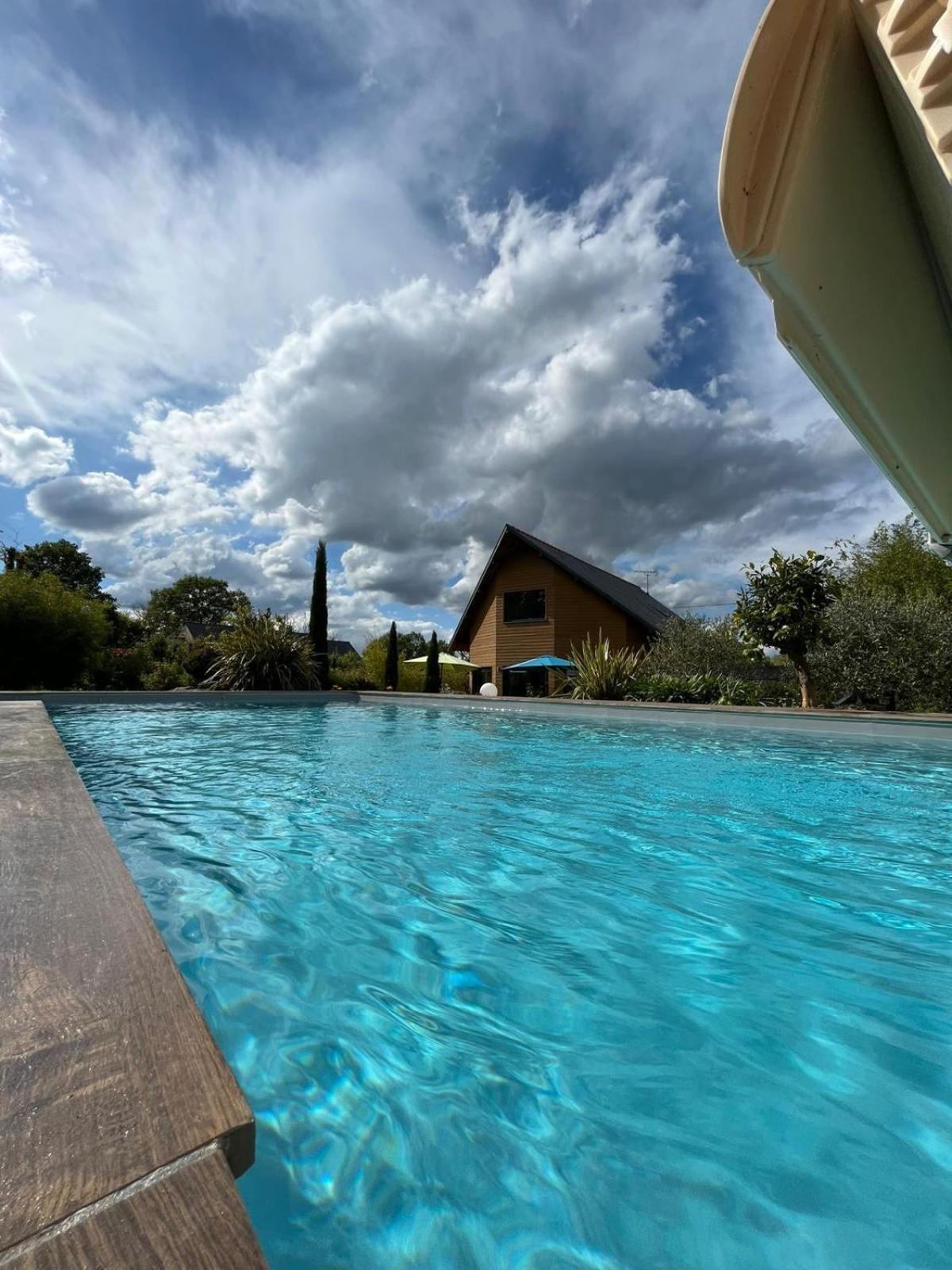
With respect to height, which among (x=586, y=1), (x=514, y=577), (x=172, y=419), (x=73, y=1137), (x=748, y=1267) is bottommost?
(x=748, y=1267)

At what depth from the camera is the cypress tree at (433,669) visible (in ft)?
68.4

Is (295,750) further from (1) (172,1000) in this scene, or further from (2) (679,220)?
(2) (679,220)

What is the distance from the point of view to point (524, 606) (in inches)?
834

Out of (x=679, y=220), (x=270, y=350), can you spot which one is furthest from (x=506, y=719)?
(x=679, y=220)

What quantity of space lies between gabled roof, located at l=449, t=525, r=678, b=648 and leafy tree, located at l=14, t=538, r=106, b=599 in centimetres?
2760

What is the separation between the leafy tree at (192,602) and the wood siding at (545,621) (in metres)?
31.9

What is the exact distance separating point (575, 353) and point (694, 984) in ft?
47.4

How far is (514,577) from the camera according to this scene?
841 inches

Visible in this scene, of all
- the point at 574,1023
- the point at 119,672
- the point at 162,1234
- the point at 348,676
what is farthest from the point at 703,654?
the point at 162,1234

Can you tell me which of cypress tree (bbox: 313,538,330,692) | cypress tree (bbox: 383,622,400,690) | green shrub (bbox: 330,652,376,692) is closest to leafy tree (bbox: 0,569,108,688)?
cypress tree (bbox: 313,538,330,692)

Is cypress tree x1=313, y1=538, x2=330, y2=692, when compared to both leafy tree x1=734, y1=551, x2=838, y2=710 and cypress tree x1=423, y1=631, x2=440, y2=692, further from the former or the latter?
leafy tree x1=734, y1=551, x2=838, y2=710

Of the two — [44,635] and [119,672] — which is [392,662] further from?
[44,635]

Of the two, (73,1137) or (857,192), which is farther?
(857,192)

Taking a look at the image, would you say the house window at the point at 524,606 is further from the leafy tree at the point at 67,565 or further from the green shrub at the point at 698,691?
the leafy tree at the point at 67,565
